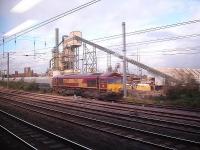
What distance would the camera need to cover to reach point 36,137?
13797mm

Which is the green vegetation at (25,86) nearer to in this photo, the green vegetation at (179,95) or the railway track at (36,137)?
the green vegetation at (179,95)

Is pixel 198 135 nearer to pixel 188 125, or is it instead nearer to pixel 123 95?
pixel 188 125

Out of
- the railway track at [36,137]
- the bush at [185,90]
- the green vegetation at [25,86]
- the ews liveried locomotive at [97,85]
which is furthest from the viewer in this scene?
the green vegetation at [25,86]

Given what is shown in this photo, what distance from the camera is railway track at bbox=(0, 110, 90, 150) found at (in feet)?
39.1

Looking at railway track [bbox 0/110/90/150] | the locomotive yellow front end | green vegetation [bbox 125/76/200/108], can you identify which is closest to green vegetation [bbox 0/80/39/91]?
the locomotive yellow front end

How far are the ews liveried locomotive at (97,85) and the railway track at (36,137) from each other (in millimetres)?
16038

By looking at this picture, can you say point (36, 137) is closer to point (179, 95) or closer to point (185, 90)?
point (179, 95)

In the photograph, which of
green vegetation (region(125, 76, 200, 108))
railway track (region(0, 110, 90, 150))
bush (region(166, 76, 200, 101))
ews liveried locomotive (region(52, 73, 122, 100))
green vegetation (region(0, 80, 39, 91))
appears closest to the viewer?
railway track (region(0, 110, 90, 150))

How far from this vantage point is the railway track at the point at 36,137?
11909 millimetres

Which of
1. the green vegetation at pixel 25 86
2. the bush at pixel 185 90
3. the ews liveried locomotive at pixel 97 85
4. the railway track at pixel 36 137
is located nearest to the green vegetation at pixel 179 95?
the bush at pixel 185 90

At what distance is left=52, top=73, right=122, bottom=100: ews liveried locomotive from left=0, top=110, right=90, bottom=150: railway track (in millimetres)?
16038

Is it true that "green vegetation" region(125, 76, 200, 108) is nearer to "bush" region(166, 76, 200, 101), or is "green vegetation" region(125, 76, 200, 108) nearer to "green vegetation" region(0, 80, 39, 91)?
"bush" region(166, 76, 200, 101)

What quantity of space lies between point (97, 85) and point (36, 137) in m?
20.8

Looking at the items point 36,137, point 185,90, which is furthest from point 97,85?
point 36,137
